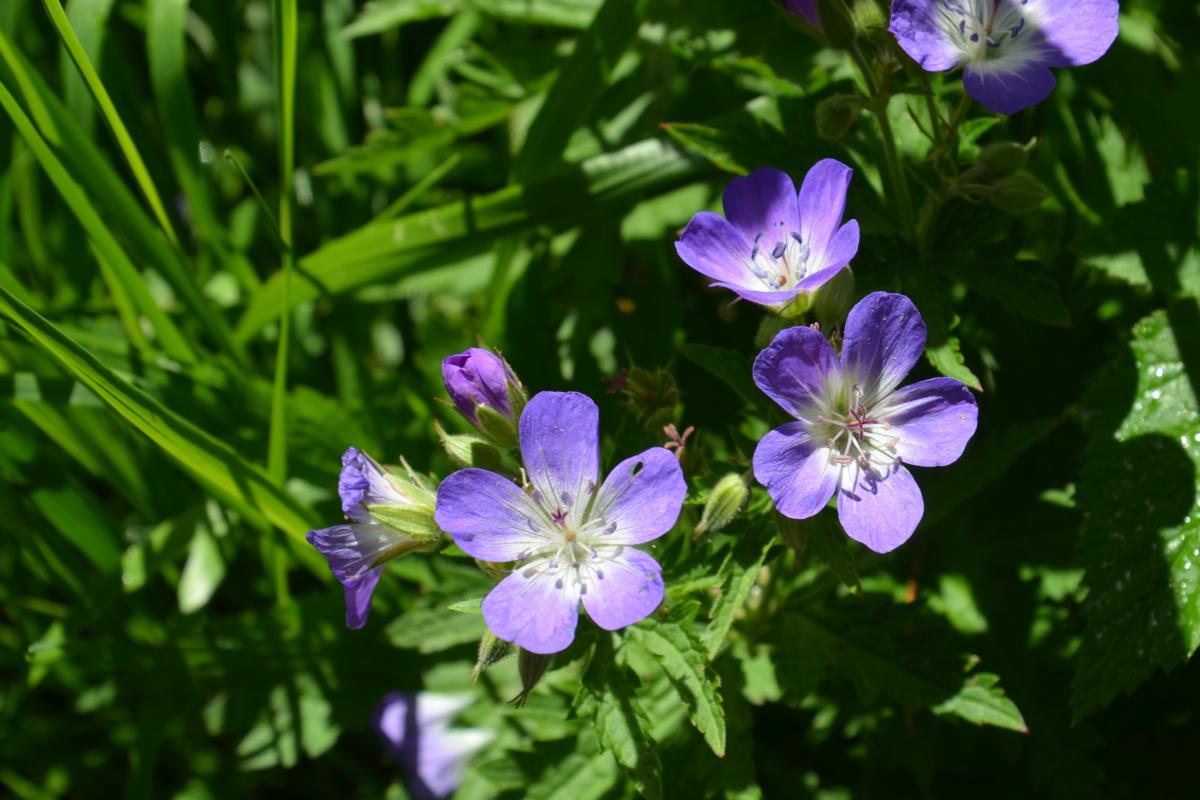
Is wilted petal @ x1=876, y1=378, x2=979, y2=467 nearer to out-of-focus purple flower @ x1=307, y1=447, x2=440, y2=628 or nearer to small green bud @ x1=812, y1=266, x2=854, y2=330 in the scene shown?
small green bud @ x1=812, y1=266, x2=854, y2=330

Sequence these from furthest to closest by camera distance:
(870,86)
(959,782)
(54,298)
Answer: (54,298) → (959,782) → (870,86)

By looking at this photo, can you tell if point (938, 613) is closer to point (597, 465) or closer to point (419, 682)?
point (597, 465)

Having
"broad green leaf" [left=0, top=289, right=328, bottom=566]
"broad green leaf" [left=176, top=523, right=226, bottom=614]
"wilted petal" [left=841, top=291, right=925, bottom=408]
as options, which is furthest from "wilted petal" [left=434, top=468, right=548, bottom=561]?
"broad green leaf" [left=176, top=523, right=226, bottom=614]

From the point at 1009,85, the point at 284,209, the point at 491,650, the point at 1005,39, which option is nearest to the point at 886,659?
the point at 491,650

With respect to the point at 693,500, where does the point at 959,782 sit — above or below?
below

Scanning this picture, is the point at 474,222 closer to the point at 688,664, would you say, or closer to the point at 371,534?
the point at 371,534

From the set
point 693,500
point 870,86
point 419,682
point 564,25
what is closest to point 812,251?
point 870,86
